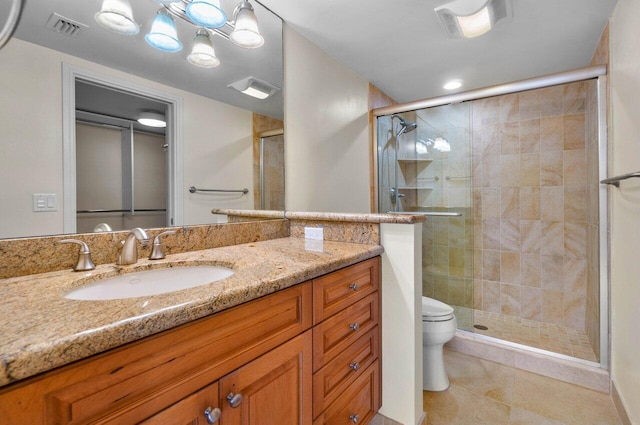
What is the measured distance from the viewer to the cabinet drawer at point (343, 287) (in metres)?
0.99

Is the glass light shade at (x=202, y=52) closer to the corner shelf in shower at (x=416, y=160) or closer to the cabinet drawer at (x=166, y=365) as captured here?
the cabinet drawer at (x=166, y=365)

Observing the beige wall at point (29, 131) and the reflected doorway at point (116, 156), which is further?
the reflected doorway at point (116, 156)

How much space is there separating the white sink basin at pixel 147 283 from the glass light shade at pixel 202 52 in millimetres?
917

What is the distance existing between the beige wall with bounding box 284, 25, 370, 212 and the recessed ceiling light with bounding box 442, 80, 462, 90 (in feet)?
2.40

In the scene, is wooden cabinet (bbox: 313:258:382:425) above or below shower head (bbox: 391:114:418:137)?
below

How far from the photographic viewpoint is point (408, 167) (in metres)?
2.69

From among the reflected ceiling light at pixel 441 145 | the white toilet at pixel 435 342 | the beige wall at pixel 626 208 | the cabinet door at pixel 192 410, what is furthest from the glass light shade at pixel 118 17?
the reflected ceiling light at pixel 441 145

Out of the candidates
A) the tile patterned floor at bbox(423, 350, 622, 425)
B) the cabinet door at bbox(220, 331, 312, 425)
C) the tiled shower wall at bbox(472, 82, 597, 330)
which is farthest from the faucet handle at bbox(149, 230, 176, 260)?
the tiled shower wall at bbox(472, 82, 597, 330)

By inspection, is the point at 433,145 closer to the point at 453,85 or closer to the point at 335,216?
the point at 453,85

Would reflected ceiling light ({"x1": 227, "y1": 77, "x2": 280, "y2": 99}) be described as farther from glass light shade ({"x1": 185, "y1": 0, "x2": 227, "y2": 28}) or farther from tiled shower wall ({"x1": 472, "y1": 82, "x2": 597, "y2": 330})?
tiled shower wall ({"x1": 472, "y1": 82, "x2": 597, "y2": 330})

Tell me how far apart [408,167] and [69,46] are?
2384 millimetres

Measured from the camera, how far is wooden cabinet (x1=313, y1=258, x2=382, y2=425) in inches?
38.9

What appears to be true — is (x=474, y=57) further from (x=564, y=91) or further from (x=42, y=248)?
(x=42, y=248)

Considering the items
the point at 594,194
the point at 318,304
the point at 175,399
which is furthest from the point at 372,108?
the point at 175,399
